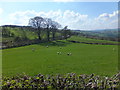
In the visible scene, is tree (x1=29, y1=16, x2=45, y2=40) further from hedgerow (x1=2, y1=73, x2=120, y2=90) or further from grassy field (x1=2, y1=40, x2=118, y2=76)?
hedgerow (x1=2, y1=73, x2=120, y2=90)

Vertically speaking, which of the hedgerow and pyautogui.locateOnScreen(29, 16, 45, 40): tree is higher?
pyautogui.locateOnScreen(29, 16, 45, 40): tree

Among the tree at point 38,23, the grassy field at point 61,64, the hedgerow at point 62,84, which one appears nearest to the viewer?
the hedgerow at point 62,84

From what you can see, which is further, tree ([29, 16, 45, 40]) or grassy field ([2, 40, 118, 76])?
tree ([29, 16, 45, 40])

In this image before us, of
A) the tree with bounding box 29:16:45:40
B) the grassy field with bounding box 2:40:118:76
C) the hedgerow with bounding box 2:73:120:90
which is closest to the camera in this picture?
the hedgerow with bounding box 2:73:120:90

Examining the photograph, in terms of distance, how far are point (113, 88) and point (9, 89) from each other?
285 inches

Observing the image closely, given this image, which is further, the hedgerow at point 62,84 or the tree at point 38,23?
the tree at point 38,23

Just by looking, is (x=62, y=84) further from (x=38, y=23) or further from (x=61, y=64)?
(x=38, y=23)

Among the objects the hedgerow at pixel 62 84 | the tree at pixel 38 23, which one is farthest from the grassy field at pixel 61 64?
the tree at pixel 38 23

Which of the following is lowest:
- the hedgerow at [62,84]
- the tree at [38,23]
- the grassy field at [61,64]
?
the grassy field at [61,64]

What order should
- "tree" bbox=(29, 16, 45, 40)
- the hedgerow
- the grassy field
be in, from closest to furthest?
1. the hedgerow
2. the grassy field
3. "tree" bbox=(29, 16, 45, 40)

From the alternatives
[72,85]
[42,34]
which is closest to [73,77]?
[72,85]

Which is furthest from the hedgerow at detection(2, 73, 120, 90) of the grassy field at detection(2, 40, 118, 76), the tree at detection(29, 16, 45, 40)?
the tree at detection(29, 16, 45, 40)

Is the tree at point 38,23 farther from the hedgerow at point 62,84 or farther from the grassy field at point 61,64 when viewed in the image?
the hedgerow at point 62,84

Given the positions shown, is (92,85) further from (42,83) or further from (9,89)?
(9,89)
